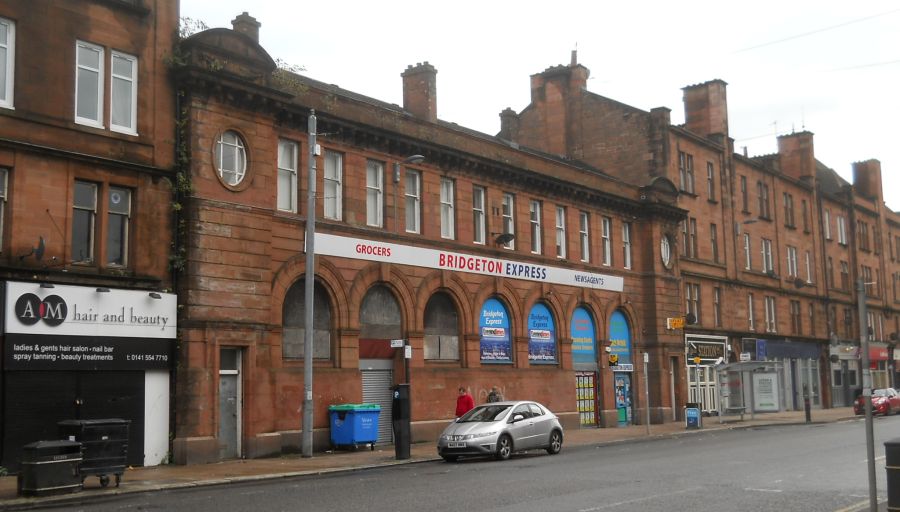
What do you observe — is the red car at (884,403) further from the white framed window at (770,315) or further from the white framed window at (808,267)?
the white framed window at (808,267)

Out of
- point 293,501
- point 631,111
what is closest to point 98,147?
point 293,501

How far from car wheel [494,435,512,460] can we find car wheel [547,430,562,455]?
6.17 ft

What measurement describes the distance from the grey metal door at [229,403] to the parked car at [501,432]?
5.19m

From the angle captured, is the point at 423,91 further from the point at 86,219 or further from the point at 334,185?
the point at 86,219

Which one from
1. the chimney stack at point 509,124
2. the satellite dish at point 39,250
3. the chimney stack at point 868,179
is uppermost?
the chimney stack at point 868,179

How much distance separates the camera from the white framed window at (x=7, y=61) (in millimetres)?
20516

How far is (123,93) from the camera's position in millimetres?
22891

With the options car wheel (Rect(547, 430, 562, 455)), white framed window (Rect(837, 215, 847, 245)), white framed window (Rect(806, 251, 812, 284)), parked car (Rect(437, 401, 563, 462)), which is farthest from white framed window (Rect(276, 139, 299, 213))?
white framed window (Rect(837, 215, 847, 245))

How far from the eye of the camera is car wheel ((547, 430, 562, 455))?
84.1 ft

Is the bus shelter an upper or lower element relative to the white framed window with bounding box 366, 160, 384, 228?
lower

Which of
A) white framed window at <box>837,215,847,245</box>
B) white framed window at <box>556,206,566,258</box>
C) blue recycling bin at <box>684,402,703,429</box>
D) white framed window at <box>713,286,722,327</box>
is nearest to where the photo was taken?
blue recycling bin at <box>684,402,703,429</box>

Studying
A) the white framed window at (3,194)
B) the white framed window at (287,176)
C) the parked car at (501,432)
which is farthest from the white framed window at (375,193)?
the white framed window at (3,194)

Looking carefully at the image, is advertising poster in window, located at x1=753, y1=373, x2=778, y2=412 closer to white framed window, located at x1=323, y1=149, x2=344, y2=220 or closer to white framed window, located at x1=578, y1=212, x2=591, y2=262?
white framed window, located at x1=578, y1=212, x2=591, y2=262

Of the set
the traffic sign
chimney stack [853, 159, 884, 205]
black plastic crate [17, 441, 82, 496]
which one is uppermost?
chimney stack [853, 159, 884, 205]
